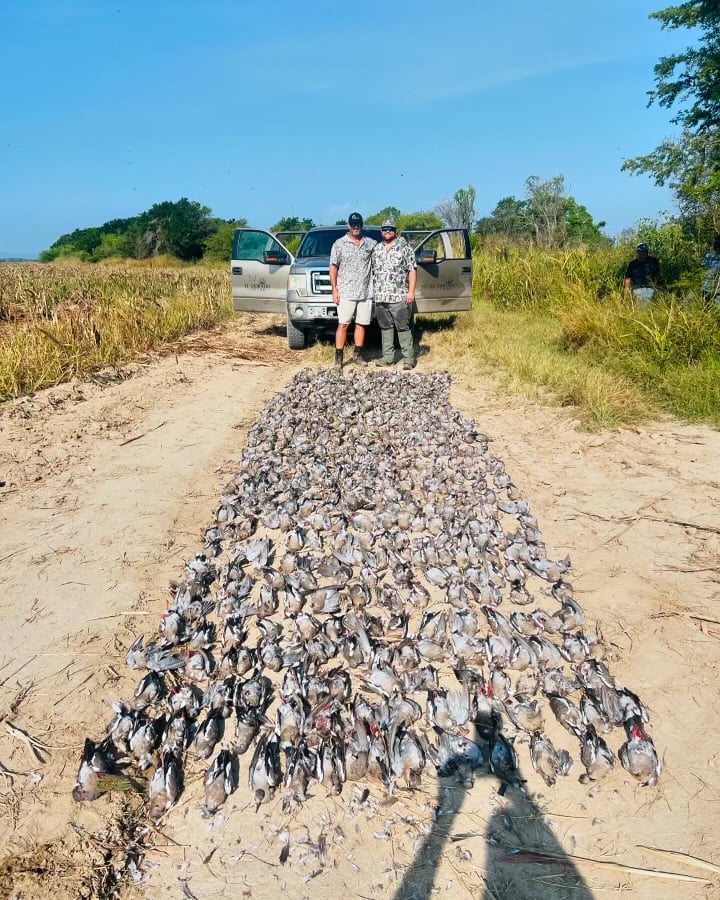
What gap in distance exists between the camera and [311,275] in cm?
870

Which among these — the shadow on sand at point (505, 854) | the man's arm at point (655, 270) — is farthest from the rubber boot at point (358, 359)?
the shadow on sand at point (505, 854)

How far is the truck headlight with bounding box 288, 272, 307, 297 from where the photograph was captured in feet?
28.6

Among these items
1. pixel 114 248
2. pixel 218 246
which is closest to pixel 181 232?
pixel 218 246

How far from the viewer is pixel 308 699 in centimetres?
259

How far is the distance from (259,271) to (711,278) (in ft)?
22.1

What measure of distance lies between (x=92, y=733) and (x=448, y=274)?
27.0 feet

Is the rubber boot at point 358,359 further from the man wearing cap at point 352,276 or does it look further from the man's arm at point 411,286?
the man's arm at point 411,286

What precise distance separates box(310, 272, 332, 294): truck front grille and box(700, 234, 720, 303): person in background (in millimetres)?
5157

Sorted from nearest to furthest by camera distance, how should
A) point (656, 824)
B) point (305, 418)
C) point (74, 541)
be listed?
point (656, 824) < point (74, 541) < point (305, 418)

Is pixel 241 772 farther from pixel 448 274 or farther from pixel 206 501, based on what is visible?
pixel 448 274

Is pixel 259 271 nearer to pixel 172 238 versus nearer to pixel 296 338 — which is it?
pixel 296 338

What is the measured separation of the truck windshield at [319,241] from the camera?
9562 millimetres

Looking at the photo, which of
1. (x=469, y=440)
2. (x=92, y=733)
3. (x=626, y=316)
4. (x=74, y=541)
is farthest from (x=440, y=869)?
(x=626, y=316)

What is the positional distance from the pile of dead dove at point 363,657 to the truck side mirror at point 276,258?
234 inches
